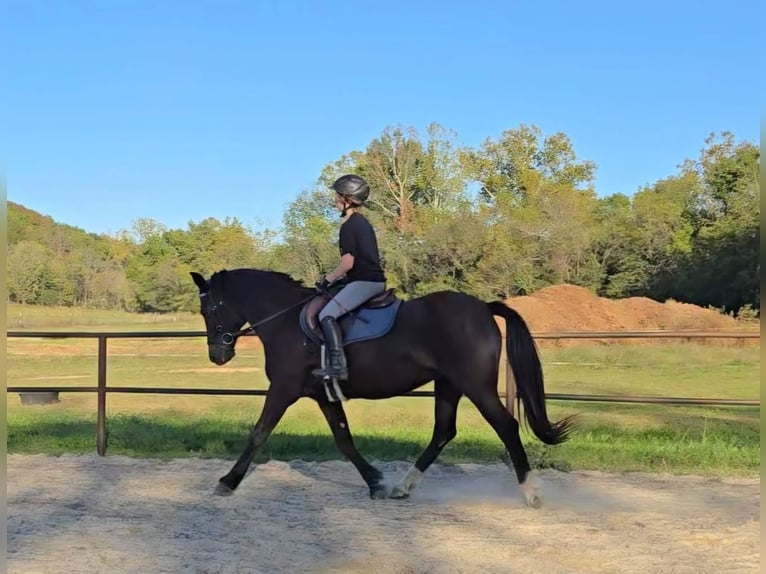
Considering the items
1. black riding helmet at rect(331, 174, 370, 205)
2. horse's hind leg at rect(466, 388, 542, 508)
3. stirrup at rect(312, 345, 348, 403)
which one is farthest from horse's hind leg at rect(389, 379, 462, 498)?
black riding helmet at rect(331, 174, 370, 205)

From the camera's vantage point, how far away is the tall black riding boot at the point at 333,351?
5.19 meters

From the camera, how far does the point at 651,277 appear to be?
1716 inches

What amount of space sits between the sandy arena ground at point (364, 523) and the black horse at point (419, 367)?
13.0 inches

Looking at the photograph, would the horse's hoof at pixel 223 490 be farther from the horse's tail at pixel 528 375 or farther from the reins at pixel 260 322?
the horse's tail at pixel 528 375

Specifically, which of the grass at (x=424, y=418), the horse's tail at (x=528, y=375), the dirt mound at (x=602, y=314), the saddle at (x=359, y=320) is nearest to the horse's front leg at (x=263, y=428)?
the saddle at (x=359, y=320)

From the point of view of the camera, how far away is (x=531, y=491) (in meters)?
5.11

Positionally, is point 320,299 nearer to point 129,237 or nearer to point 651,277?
point 651,277

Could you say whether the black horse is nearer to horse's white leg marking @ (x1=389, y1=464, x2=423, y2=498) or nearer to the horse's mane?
horse's white leg marking @ (x1=389, y1=464, x2=423, y2=498)

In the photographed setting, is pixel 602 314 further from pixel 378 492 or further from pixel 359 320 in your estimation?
pixel 359 320

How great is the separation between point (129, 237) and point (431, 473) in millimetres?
70245

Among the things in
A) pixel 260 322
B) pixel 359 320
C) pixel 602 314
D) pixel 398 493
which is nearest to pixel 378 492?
pixel 398 493

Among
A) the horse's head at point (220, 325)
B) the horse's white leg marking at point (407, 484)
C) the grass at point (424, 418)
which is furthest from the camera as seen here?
the grass at point (424, 418)

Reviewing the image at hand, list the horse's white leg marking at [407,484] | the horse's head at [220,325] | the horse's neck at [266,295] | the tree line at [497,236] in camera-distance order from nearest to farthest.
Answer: the horse's white leg marking at [407,484], the horse's neck at [266,295], the horse's head at [220,325], the tree line at [497,236]

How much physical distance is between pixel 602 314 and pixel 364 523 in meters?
31.7
